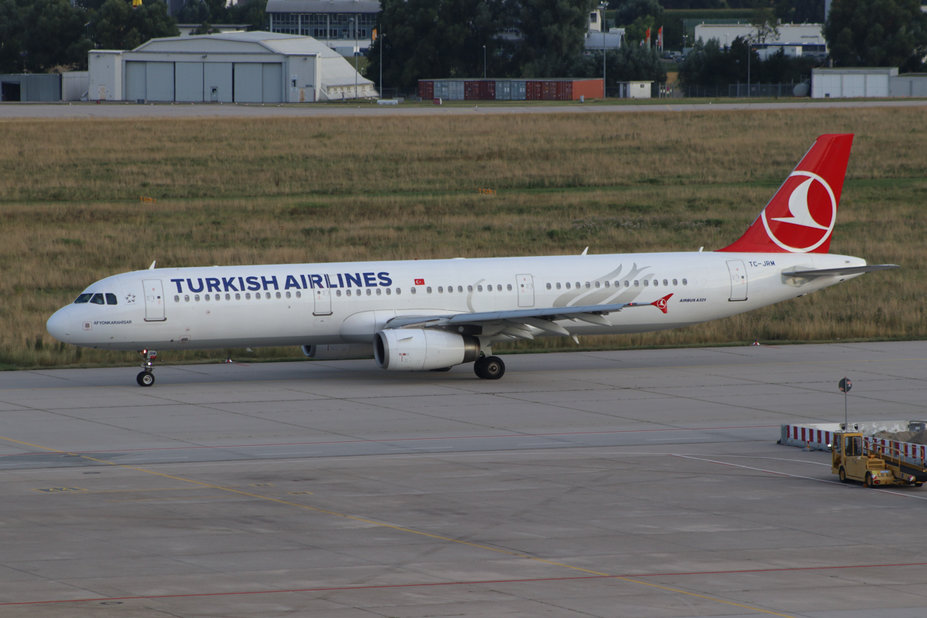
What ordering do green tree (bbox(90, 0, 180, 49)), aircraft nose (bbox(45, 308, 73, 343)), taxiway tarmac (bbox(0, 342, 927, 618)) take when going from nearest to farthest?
taxiway tarmac (bbox(0, 342, 927, 618))
aircraft nose (bbox(45, 308, 73, 343))
green tree (bbox(90, 0, 180, 49))

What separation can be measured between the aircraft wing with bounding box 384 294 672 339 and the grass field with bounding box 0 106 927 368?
6974 mm

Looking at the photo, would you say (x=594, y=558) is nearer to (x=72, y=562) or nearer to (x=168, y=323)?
(x=72, y=562)

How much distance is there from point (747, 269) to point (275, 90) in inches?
4964

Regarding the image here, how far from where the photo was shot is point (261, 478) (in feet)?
85.4

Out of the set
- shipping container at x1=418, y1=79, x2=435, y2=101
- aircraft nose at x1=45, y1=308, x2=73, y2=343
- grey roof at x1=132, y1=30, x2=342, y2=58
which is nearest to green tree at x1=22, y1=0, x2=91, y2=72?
grey roof at x1=132, y1=30, x2=342, y2=58

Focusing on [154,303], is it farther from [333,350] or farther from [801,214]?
[801,214]

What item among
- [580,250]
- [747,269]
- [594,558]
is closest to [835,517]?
[594,558]

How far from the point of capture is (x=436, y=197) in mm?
77562

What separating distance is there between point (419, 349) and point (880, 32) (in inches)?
5679

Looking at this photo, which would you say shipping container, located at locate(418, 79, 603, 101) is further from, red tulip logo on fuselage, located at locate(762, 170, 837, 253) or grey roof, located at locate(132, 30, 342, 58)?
red tulip logo on fuselage, located at locate(762, 170, 837, 253)

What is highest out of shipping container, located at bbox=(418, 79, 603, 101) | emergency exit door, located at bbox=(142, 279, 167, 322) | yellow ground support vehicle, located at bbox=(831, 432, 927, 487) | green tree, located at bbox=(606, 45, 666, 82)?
green tree, located at bbox=(606, 45, 666, 82)

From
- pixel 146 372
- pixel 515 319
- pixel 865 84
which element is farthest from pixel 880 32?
pixel 146 372

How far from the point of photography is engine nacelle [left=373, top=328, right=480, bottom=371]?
118 ft

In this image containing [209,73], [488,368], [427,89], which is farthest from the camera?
[427,89]
